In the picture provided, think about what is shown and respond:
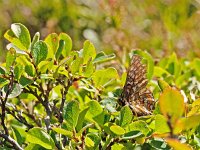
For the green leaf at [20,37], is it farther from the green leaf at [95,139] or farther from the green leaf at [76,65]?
the green leaf at [95,139]

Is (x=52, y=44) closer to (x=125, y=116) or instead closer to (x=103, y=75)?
(x=103, y=75)

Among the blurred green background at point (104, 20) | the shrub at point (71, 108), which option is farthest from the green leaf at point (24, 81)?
the blurred green background at point (104, 20)

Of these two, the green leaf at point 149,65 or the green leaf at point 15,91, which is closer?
the green leaf at point 15,91

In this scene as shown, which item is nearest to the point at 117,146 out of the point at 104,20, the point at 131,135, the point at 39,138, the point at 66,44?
the point at 131,135

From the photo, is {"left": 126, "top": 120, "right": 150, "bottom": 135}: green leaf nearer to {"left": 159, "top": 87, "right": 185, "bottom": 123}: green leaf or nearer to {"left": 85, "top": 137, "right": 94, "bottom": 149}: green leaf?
{"left": 85, "top": 137, "right": 94, "bottom": 149}: green leaf

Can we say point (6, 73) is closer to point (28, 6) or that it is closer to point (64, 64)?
point (64, 64)

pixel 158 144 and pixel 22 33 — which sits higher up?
pixel 22 33
